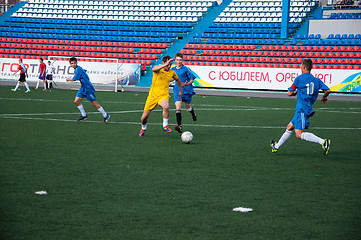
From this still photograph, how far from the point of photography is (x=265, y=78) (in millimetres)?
31188

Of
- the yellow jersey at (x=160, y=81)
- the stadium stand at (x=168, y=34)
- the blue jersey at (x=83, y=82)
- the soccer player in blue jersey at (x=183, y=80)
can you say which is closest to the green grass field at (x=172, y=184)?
the soccer player in blue jersey at (x=183, y=80)

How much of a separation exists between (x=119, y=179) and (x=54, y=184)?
0.91 m

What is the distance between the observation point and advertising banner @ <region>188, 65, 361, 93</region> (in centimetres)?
2936

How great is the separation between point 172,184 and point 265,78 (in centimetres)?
2457

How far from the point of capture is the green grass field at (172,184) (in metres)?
5.34

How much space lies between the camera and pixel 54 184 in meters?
7.14

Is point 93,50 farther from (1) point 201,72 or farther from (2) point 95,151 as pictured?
(2) point 95,151

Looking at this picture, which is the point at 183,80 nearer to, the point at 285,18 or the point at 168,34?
the point at 285,18

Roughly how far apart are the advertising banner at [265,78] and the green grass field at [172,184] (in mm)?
16113

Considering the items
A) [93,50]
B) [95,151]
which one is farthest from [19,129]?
[93,50]

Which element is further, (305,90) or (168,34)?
(168,34)

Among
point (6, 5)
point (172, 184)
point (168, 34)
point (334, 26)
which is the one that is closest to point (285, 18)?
point (334, 26)

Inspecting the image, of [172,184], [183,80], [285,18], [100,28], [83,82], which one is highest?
[285,18]

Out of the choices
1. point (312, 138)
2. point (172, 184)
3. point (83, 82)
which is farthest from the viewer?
point (83, 82)
